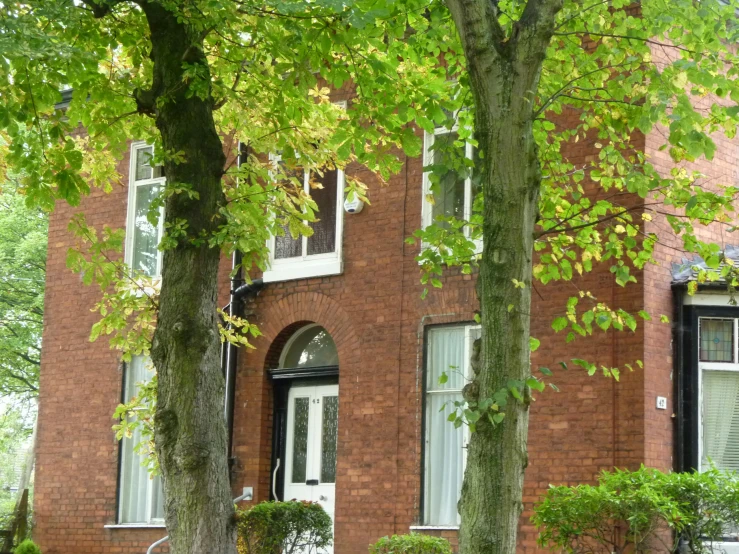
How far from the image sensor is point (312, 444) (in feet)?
58.6

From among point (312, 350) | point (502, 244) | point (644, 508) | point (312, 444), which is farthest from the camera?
point (312, 350)

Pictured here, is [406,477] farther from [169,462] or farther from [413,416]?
[169,462]

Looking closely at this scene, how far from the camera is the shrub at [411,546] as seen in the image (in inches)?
543

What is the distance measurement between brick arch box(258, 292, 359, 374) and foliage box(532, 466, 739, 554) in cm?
447

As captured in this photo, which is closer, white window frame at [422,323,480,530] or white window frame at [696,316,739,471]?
white window frame at [696,316,739,471]

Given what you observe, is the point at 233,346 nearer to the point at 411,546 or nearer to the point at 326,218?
the point at 326,218

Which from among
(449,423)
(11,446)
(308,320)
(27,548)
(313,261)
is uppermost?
(313,261)

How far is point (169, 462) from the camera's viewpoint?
1120cm

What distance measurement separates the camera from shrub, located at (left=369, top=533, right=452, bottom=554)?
543 inches

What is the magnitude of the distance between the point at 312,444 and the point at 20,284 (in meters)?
16.5

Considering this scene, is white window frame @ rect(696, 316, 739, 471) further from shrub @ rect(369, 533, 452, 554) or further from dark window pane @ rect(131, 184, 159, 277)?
dark window pane @ rect(131, 184, 159, 277)

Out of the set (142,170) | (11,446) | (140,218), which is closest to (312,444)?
(140,218)

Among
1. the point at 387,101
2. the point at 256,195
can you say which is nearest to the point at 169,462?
the point at 256,195

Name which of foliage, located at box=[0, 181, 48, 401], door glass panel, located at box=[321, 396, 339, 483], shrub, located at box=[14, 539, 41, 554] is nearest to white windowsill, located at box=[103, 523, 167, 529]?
shrub, located at box=[14, 539, 41, 554]
